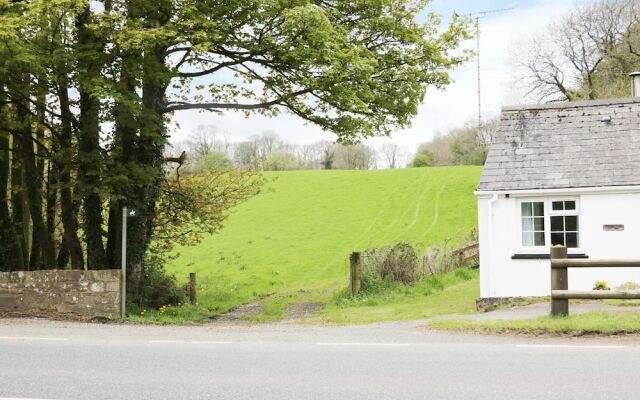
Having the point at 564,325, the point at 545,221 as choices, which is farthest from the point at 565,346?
the point at 545,221

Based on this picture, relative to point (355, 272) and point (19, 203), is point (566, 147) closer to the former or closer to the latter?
point (355, 272)

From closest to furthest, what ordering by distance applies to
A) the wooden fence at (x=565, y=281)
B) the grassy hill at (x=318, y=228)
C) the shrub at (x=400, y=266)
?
the wooden fence at (x=565, y=281), the shrub at (x=400, y=266), the grassy hill at (x=318, y=228)

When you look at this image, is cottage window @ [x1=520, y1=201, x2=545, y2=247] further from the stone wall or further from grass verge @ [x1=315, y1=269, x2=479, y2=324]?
the stone wall

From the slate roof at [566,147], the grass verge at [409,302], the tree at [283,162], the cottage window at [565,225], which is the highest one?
the tree at [283,162]

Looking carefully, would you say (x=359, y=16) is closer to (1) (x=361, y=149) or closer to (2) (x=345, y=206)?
(2) (x=345, y=206)

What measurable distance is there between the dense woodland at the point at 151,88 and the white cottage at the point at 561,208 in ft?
12.9

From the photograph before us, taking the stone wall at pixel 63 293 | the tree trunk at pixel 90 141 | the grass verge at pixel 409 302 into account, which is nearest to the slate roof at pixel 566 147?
→ the grass verge at pixel 409 302

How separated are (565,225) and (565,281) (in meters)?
6.17

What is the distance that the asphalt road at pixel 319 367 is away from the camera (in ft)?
21.9

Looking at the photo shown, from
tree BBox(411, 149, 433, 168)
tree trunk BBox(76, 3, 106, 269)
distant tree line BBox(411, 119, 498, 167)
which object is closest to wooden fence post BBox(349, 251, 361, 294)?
tree trunk BBox(76, 3, 106, 269)

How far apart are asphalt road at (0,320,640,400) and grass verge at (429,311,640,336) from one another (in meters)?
0.53

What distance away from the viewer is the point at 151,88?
19.0 meters

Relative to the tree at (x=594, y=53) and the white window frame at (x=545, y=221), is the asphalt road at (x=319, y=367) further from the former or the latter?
the tree at (x=594, y=53)

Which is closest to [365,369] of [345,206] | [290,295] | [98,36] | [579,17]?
[98,36]
